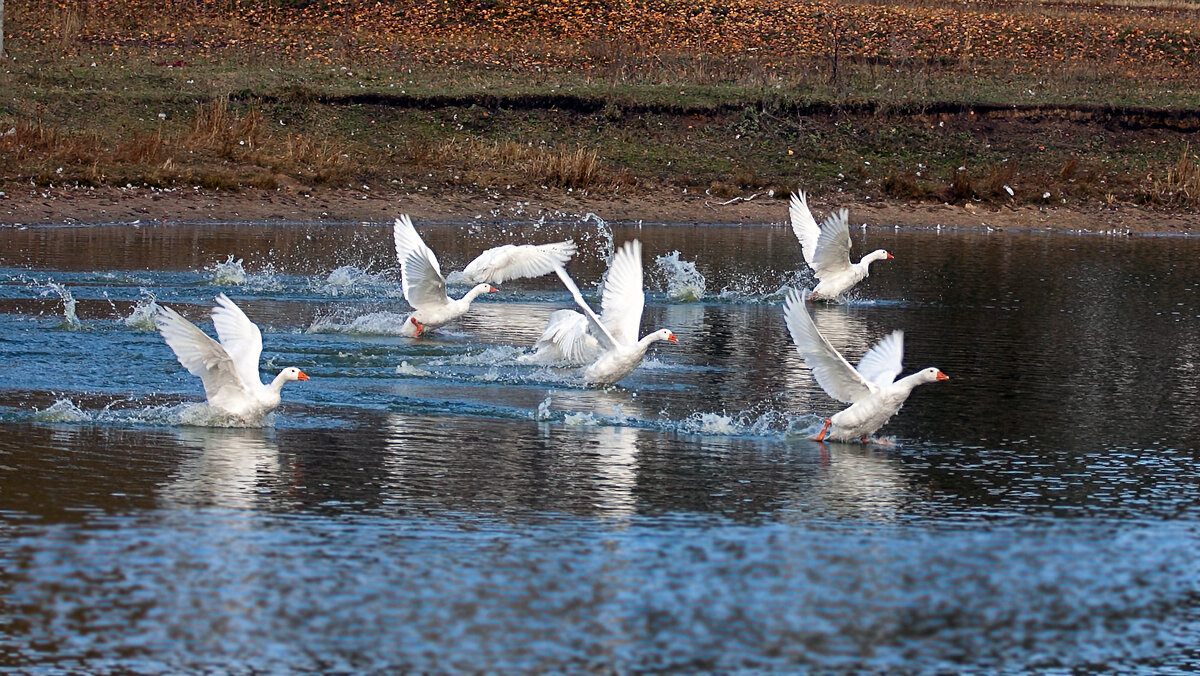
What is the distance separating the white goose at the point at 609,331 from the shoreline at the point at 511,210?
1286 cm

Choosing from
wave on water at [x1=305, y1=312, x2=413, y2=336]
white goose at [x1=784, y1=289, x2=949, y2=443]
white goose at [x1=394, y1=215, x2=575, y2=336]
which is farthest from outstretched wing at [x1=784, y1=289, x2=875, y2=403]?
wave on water at [x1=305, y1=312, x2=413, y2=336]

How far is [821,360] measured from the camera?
12.8m

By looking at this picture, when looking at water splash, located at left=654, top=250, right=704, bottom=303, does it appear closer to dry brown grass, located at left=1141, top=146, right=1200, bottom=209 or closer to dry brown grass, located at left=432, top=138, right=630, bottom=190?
dry brown grass, located at left=432, top=138, right=630, bottom=190

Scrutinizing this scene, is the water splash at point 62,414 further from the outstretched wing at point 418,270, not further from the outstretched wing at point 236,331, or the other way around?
the outstretched wing at point 418,270

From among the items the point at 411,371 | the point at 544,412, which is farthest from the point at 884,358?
the point at 411,371

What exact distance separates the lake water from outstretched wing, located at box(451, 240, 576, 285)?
59 centimetres

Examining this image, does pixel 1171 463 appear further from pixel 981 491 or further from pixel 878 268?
pixel 878 268

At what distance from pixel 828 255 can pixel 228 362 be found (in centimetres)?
1059

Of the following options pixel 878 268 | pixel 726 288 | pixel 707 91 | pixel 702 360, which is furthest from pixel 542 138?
pixel 702 360

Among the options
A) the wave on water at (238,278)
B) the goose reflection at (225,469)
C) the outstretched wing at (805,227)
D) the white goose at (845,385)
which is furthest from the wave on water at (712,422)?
the outstretched wing at (805,227)

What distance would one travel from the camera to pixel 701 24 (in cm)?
4491

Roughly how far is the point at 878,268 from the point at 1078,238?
705 cm

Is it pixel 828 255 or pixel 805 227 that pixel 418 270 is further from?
pixel 805 227

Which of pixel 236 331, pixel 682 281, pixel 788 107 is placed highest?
pixel 788 107
